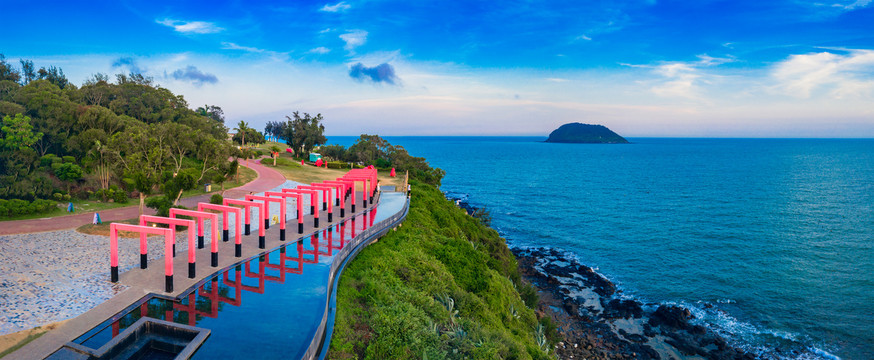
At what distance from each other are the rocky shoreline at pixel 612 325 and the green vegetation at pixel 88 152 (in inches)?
949

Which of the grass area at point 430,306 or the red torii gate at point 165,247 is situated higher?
the red torii gate at point 165,247

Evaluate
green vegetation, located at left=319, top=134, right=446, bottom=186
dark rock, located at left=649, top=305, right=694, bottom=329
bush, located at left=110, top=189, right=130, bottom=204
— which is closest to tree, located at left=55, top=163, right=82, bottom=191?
bush, located at left=110, top=189, right=130, bottom=204

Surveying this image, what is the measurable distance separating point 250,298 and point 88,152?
31097mm

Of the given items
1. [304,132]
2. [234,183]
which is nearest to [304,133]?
[304,132]

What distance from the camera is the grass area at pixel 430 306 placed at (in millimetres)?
14305

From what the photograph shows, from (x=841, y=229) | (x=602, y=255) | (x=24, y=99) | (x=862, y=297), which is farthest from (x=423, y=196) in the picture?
(x=841, y=229)

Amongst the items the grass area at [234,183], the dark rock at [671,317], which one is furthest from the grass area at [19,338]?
the dark rock at [671,317]

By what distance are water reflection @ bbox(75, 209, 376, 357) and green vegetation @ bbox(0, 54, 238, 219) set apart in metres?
11.4

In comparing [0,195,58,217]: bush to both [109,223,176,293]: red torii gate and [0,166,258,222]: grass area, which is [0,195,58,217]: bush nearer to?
[0,166,258,222]: grass area

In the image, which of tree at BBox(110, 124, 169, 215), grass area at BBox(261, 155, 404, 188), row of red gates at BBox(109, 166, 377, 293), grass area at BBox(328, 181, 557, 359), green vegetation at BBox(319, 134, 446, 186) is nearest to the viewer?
grass area at BBox(328, 181, 557, 359)

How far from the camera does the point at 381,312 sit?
628 inches

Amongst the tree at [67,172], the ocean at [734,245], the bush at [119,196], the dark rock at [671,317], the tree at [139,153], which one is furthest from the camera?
the tree at [67,172]

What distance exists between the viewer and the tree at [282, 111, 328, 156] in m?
73.1

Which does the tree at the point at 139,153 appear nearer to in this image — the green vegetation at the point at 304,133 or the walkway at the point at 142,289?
the walkway at the point at 142,289
